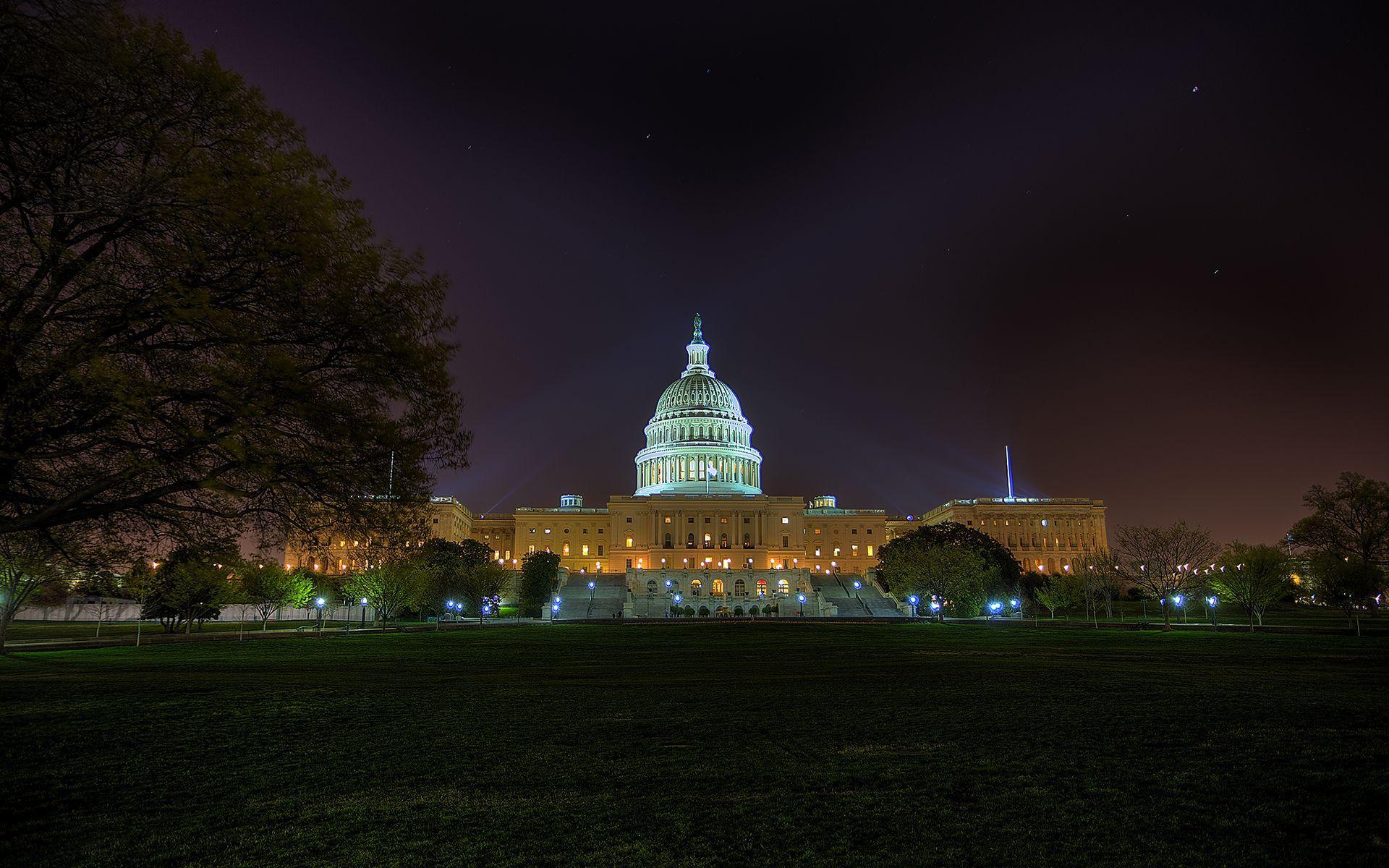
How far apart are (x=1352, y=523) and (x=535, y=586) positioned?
235ft

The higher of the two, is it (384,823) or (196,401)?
(196,401)

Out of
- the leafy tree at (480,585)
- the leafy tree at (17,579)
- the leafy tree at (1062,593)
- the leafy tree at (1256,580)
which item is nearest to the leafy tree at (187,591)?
the leafy tree at (17,579)

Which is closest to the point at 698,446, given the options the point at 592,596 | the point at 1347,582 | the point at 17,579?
the point at 592,596

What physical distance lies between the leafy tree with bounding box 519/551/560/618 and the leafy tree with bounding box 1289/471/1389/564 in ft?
217

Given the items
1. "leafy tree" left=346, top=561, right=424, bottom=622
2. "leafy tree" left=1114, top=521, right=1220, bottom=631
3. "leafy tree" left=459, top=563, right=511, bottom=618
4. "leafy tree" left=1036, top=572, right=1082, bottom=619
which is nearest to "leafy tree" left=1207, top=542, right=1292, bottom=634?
"leafy tree" left=1114, top=521, right=1220, bottom=631

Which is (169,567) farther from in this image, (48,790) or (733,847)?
(733,847)

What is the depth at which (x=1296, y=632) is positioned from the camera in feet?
137

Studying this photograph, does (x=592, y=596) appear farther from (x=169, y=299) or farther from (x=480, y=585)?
(x=169, y=299)

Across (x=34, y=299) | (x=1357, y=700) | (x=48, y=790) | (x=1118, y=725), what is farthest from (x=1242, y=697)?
(x=34, y=299)

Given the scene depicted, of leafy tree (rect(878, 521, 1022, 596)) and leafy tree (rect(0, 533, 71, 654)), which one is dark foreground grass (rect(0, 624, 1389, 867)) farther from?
leafy tree (rect(878, 521, 1022, 596))

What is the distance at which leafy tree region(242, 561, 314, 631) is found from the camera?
153 feet

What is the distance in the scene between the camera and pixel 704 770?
27.3 ft

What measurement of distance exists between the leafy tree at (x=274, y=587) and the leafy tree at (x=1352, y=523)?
76242mm

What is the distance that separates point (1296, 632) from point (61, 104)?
52.5m
